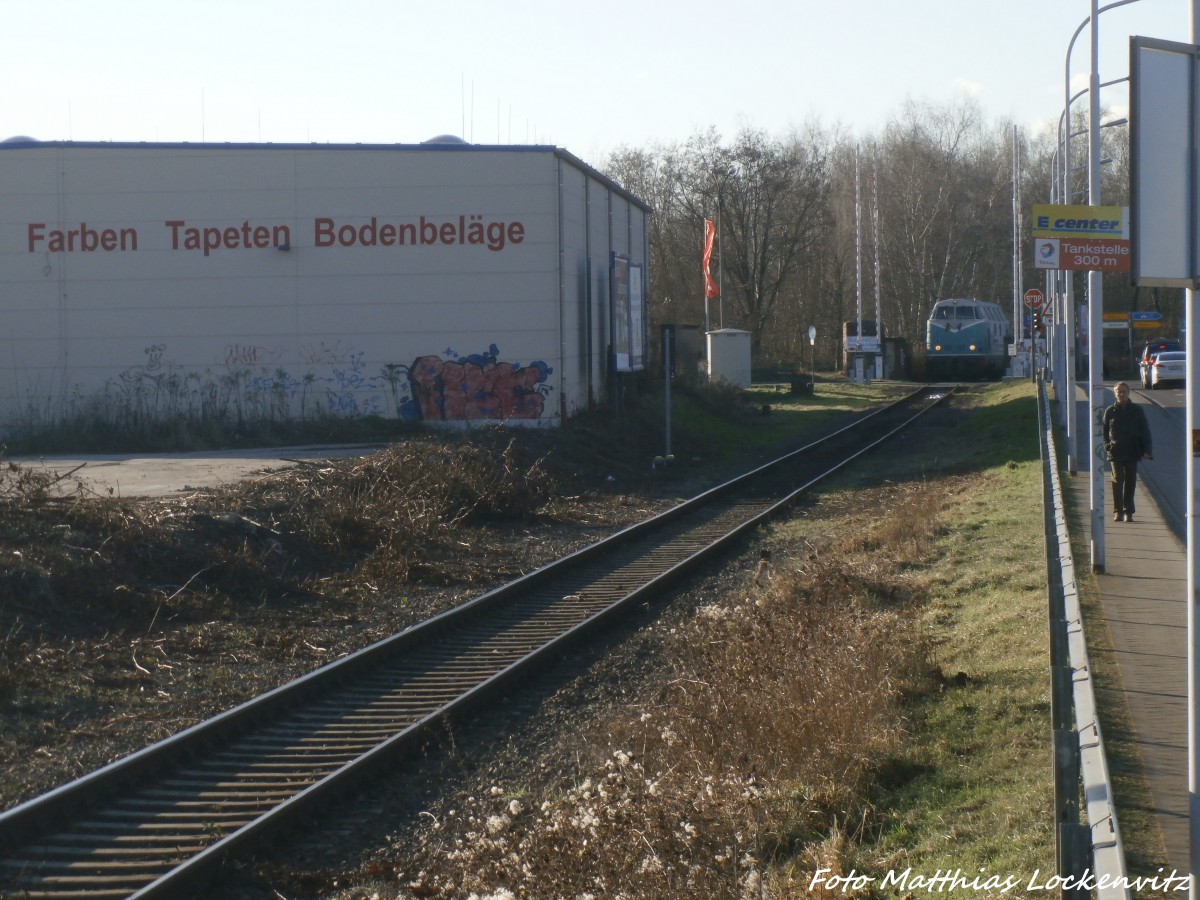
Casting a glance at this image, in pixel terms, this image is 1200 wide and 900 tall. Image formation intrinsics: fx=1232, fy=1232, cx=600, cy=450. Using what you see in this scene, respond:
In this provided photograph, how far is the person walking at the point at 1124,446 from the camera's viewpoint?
15492mm

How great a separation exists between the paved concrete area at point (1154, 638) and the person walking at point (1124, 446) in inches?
12.6

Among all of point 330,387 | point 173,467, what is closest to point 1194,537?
point 173,467

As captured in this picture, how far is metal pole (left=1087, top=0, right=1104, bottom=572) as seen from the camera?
12203 millimetres

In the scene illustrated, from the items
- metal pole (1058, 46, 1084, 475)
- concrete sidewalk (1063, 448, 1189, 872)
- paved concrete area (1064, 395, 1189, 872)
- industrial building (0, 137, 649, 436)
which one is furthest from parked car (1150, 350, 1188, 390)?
concrete sidewalk (1063, 448, 1189, 872)

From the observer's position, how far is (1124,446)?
50.8ft

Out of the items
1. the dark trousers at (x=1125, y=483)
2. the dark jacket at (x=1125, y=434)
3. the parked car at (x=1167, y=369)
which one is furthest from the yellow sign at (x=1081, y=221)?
the parked car at (x=1167, y=369)

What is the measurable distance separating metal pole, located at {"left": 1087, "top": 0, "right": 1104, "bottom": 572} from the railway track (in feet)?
14.8

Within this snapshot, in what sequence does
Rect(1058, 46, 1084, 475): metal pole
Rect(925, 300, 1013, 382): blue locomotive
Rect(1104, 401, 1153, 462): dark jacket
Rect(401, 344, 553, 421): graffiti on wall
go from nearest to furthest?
Rect(1104, 401, 1153, 462): dark jacket < Rect(1058, 46, 1084, 475): metal pole < Rect(401, 344, 553, 421): graffiti on wall < Rect(925, 300, 1013, 382): blue locomotive

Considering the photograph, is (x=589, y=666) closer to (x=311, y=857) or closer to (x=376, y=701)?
(x=376, y=701)

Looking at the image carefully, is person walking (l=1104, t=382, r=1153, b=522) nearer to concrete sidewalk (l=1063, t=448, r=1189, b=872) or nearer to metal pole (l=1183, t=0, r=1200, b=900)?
concrete sidewalk (l=1063, t=448, r=1189, b=872)

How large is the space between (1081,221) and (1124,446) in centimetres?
421

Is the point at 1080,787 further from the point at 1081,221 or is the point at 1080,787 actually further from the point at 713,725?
the point at 1081,221

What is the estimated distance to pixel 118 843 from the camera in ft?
21.4

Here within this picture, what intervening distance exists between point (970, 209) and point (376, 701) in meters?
78.9
